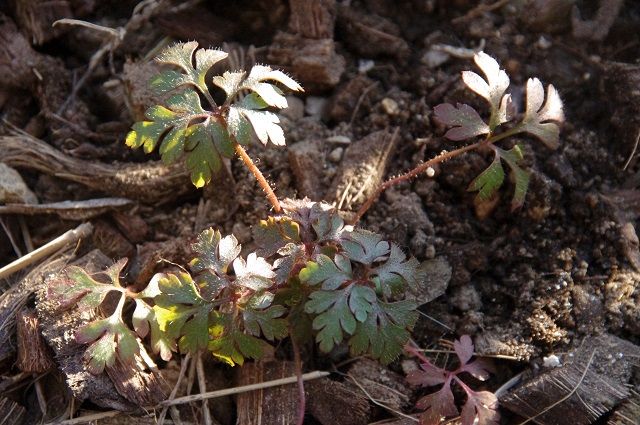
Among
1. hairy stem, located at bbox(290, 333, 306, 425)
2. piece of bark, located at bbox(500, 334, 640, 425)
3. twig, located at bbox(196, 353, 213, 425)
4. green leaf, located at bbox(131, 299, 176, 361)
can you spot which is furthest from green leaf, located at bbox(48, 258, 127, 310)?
piece of bark, located at bbox(500, 334, 640, 425)

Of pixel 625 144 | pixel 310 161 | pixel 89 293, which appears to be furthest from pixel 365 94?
pixel 89 293

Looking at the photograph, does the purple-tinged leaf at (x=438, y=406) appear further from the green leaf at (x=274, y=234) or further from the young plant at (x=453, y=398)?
the green leaf at (x=274, y=234)

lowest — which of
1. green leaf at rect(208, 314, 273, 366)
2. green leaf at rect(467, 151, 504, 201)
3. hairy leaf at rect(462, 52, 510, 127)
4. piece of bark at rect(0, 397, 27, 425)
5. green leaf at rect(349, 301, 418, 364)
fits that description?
piece of bark at rect(0, 397, 27, 425)

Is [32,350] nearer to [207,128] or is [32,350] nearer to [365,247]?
[207,128]

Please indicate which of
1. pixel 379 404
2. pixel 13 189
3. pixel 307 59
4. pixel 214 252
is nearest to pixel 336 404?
pixel 379 404

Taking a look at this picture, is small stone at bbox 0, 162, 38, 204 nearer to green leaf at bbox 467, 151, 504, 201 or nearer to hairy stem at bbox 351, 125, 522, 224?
hairy stem at bbox 351, 125, 522, 224

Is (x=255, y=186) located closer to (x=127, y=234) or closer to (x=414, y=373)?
(x=127, y=234)
